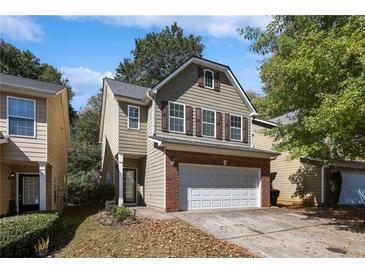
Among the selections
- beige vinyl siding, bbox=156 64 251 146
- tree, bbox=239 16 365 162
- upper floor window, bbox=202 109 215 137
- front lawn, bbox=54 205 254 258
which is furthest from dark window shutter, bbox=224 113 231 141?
front lawn, bbox=54 205 254 258

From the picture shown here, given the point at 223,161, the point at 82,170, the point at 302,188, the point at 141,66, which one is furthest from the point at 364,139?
the point at 141,66

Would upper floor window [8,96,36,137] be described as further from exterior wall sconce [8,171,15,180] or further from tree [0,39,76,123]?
tree [0,39,76,123]

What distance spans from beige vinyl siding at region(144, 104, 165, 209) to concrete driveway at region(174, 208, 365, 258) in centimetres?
162

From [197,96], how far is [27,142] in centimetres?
888

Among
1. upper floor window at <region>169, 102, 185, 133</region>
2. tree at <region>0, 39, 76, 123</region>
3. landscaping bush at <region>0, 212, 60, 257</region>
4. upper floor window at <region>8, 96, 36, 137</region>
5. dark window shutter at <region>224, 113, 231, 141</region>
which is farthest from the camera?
tree at <region>0, 39, 76, 123</region>

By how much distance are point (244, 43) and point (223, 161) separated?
18.6 ft

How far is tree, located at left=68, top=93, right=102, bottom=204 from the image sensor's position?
83.1ft

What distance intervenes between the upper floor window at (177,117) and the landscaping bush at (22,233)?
8291 millimetres

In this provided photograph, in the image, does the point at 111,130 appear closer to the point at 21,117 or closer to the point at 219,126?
the point at 219,126

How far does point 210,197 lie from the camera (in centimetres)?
1548

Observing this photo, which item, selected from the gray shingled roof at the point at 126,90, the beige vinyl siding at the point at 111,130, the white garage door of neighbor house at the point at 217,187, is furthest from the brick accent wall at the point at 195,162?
the gray shingled roof at the point at 126,90

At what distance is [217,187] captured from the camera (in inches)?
623

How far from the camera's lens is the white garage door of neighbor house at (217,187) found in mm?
14914
